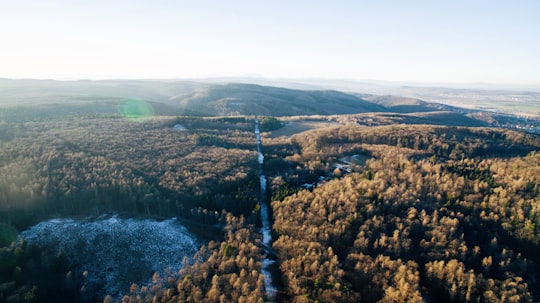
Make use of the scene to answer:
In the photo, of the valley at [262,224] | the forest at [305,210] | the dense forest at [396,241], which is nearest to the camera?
the dense forest at [396,241]

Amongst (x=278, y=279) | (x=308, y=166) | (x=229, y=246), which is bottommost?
(x=278, y=279)

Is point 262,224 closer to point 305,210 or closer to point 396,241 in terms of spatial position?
point 305,210

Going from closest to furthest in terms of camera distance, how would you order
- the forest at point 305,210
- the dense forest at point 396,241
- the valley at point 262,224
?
the dense forest at point 396,241 < the forest at point 305,210 < the valley at point 262,224

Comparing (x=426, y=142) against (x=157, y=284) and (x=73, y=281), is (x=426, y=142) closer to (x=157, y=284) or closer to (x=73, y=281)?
(x=157, y=284)

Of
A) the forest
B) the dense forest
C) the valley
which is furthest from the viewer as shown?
the valley

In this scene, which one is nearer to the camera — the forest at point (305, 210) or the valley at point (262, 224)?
the forest at point (305, 210)

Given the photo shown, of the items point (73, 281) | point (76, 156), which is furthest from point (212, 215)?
point (76, 156)

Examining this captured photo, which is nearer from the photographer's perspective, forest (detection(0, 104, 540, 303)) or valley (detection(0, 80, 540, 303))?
forest (detection(0, 104, 540, 303))

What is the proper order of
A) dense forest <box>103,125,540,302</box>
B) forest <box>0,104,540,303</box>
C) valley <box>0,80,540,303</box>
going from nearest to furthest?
dense forest <box>103,125,540,302</box>
forest <box>0,104,540,303</box>
valley <box>0,80,540,303</box>
